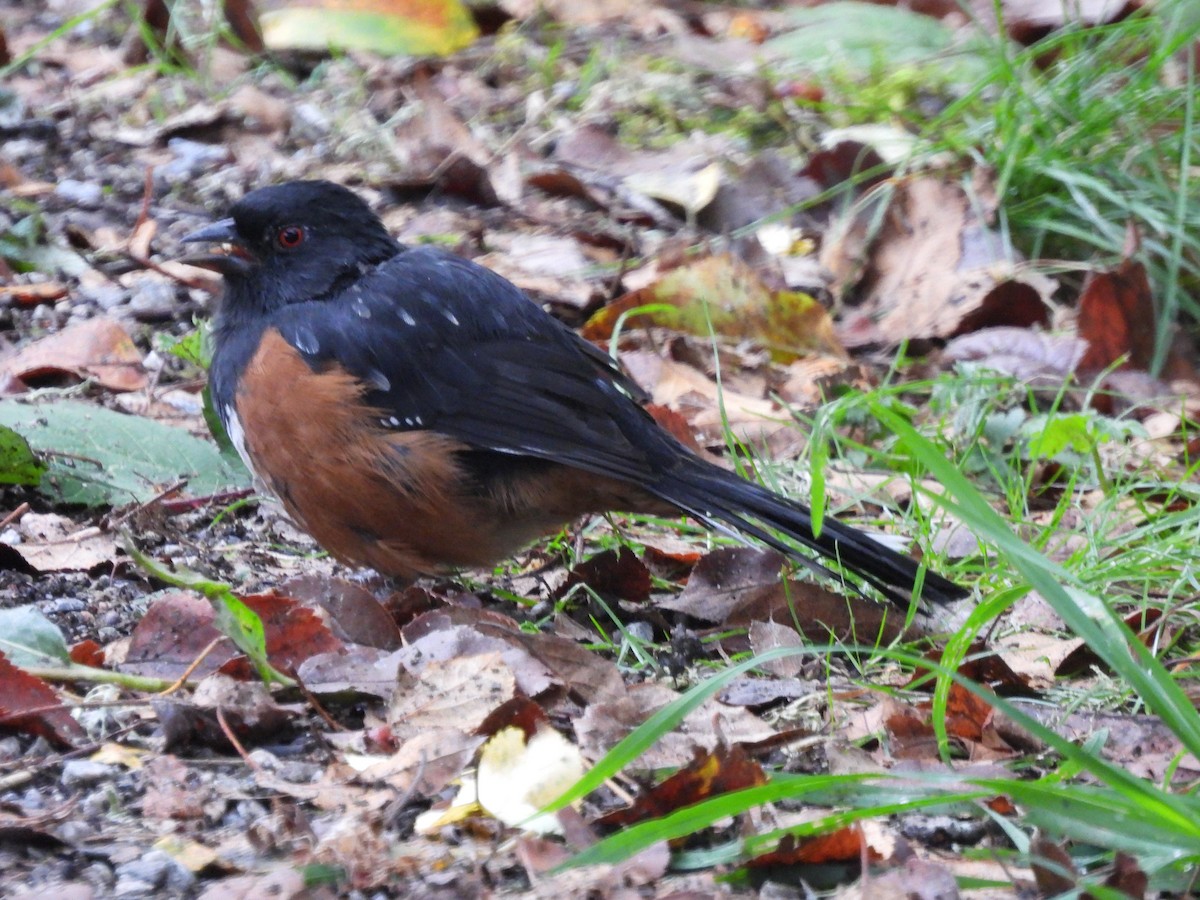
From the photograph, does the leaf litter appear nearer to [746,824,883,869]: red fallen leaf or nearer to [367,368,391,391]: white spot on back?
[746,824,883,869]: red fallen leaf

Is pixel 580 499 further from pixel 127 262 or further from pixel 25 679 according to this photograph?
pixel 127 262

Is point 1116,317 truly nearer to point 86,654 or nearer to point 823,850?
point 823,850

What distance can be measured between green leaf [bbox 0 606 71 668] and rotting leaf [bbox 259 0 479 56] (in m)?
3.91

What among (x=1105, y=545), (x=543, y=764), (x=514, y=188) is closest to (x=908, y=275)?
(x=514, y=188)

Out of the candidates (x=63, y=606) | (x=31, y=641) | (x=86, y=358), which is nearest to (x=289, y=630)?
(x=31, y=641)

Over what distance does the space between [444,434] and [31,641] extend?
3.31 ft

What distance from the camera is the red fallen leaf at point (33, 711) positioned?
223cm

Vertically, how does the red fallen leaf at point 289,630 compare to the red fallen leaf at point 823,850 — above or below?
above

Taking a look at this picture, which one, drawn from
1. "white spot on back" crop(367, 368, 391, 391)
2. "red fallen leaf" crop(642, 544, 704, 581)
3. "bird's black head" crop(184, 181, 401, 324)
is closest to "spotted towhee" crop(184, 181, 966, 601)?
"white spot on back" crop(367, 368, 391, 391)

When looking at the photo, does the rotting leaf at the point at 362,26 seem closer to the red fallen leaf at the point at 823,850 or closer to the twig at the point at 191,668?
the twig at the point at 191,668

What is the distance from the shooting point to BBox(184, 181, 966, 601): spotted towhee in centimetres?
309

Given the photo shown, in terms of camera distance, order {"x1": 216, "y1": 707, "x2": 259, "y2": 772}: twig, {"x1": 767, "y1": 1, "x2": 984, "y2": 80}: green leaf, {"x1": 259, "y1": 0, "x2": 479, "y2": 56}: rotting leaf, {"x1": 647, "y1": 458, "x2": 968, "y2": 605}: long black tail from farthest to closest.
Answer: {"x1": 767, "y1": 1, "x2": 984, "y2": 80}: green leaf, {"x1": 259, "y1": 0, "x2": 479, "y2": 56}: rotting leaf, {"x1": 647, "y1": 458, "x2": 968, "y2": 605}: long black tail, {"x1": 216, "y1": 707, "x2": 259, "y2": 772}: twig

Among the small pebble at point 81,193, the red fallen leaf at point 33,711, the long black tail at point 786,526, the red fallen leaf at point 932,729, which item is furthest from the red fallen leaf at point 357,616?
the small pebble at point 81,193

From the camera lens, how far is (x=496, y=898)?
6.13 feet
